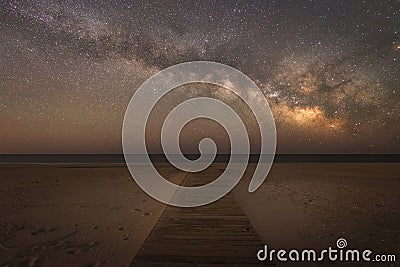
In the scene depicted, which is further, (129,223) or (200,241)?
(129,223)

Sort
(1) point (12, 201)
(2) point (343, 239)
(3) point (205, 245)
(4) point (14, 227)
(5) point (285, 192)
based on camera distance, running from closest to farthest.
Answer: (3) point (205, 245) → (2) point (343, 239) → (4) point (14, 227) → (1) point (12, 201) → (5) point (285, 192)

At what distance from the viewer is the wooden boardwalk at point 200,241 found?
5.21m

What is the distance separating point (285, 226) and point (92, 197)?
8341 millimetres

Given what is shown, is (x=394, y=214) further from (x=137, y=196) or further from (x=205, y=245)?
(x=137, y=196)

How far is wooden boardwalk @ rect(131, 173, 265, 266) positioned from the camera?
521 centimetres

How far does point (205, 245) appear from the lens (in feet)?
19.5

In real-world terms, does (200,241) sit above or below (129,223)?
below

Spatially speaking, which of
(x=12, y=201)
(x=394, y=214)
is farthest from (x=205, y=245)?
(x=12, y=201)

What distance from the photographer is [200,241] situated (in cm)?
618

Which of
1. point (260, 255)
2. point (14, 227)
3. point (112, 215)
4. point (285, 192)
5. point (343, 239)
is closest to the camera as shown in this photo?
point (260, 255)

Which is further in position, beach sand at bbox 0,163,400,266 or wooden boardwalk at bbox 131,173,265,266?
beach sand at bbox 0,163,400,266

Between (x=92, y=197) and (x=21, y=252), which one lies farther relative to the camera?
(x=92, y=197)

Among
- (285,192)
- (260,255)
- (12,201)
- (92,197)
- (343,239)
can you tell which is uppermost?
(285,192)

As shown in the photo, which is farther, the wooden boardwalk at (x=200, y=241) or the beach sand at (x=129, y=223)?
the beach sand at (x=129, y=223)
